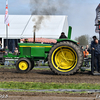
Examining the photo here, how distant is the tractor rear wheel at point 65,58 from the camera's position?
879 centimetres

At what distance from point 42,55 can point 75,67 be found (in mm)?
1616

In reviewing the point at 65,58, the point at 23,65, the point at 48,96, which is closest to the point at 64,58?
the point at 65,58

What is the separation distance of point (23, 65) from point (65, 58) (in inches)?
74.5

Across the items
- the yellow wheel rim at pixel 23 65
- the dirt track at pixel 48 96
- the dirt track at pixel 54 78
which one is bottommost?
the dirt track at pixel 48 96

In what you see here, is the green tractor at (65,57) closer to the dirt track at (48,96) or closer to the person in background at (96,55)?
the person in background at (96,55)

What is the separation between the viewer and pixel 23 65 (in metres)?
9.66

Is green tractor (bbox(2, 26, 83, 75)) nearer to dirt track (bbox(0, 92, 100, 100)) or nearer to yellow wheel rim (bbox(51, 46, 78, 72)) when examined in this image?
yellow wheel rim (bbox(51, 46, 78, 72))

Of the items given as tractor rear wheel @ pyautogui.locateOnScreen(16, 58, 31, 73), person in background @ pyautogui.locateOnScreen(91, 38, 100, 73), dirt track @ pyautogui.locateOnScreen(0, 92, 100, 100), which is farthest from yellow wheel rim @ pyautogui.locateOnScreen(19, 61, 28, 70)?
dirt track @ pyautogui.locateOnScreen(0, 92, 100, 100)

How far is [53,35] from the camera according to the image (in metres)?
20.4

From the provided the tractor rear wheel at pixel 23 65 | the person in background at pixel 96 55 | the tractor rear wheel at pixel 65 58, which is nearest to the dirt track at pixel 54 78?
the tractor rear wheel at pixel 65 58

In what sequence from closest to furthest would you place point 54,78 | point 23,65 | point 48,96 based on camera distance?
point 48,96 → point 54,78 → point 23,65

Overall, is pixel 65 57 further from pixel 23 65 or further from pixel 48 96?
pixel 48 96

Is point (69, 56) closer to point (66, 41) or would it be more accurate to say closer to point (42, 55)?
point (66, 41)

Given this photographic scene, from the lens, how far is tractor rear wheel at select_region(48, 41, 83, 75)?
8.79m
